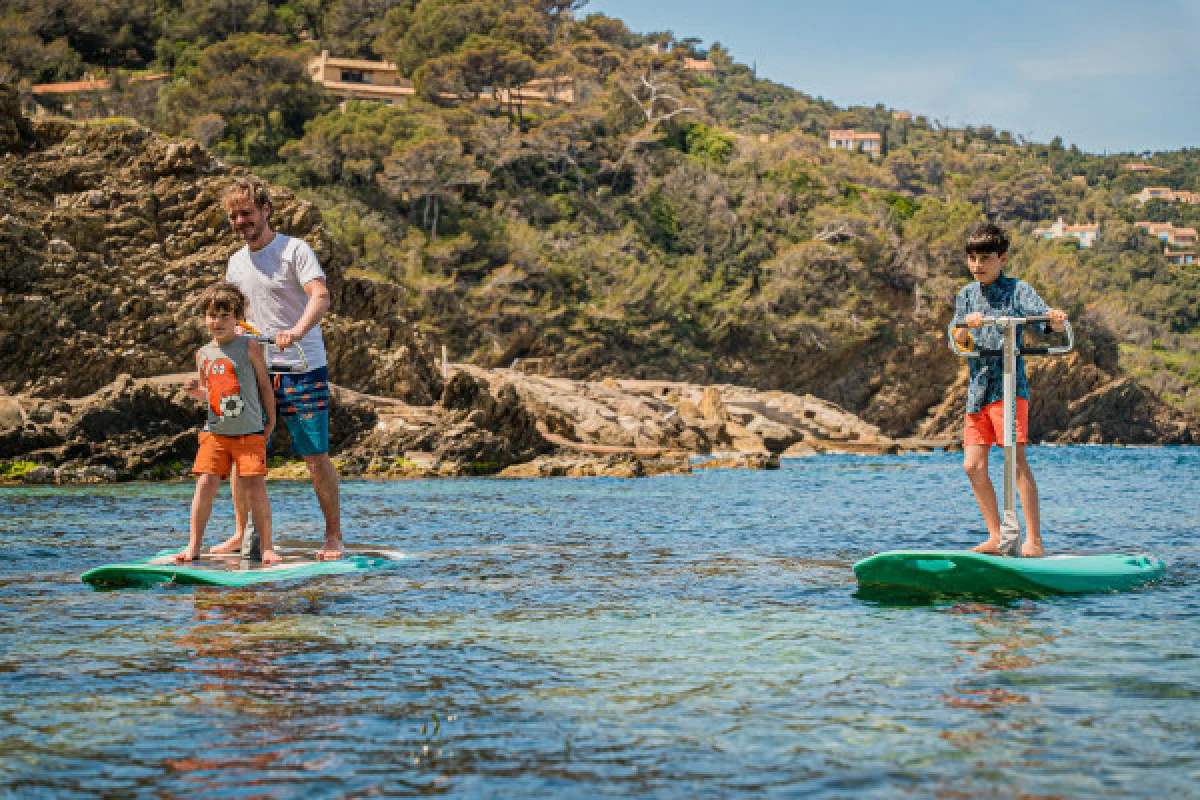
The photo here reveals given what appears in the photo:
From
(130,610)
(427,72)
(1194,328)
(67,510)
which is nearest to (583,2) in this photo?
(427,72)

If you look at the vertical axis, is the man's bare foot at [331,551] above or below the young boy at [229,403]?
below

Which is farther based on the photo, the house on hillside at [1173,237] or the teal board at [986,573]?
the house on hillside at [1173,237]

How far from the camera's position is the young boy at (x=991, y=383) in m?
6.91

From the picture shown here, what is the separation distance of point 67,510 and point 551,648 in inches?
430

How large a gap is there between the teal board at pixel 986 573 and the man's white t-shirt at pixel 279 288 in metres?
3.77

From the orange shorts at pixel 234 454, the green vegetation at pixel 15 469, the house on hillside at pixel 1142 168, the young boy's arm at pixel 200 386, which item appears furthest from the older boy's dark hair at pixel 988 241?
the house on hillside at pixel 1142 168

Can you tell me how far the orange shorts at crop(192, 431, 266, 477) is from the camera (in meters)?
7.15

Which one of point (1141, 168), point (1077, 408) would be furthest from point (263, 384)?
point (1141, 168)

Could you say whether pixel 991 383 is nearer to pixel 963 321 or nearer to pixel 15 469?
pixel 963 321

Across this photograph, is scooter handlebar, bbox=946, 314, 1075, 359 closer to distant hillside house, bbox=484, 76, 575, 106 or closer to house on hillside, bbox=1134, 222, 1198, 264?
distant hillside house, bbox=484, 76, 575, 106

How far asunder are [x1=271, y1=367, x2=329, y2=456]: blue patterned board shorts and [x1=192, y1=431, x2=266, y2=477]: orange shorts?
0.29 m

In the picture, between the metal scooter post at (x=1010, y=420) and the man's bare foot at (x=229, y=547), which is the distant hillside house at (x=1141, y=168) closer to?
the metal scooter post at (x=1010, y=420)

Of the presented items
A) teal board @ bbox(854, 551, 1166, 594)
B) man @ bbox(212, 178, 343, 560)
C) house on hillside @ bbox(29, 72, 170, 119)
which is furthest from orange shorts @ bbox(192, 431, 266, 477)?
house on hillside @ bbox(29, 72, 170, 119)

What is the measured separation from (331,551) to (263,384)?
1.25 metres
